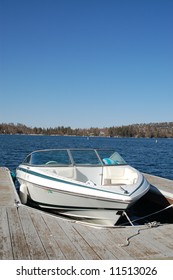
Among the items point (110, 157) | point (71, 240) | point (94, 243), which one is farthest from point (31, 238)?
point (110, 157)

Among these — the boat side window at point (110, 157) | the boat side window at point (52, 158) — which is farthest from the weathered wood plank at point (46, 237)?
the boat side window at point (110, 157)

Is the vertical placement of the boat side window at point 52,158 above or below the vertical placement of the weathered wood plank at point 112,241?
above

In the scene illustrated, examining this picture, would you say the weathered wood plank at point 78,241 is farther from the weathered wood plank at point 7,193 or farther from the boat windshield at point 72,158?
the boat windshield at point 72,158

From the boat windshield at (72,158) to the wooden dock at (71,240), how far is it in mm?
2465

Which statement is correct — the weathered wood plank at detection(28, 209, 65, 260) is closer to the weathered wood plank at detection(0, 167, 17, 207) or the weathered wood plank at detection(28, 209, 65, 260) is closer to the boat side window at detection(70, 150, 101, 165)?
the weathered wood plank at detection(0, 167, 17, 207)

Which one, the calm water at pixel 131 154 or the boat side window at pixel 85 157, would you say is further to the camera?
the calm water at pixel 131 154

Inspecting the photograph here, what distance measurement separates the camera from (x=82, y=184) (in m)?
7.15

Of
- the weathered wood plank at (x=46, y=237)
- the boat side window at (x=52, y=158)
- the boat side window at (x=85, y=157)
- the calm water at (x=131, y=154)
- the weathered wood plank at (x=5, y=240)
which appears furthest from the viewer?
the calm water at (x=131, y=154)

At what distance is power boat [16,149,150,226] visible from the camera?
22.3 feet

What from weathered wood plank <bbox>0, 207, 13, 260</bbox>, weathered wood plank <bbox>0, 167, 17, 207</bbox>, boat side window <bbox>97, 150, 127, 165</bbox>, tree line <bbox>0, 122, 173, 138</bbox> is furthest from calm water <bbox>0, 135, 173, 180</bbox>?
tree line <bbox>0, 122, 173, 138</bbox>

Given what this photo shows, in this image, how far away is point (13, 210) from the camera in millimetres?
6676

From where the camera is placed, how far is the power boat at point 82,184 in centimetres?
679

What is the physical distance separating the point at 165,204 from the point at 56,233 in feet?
15.4
